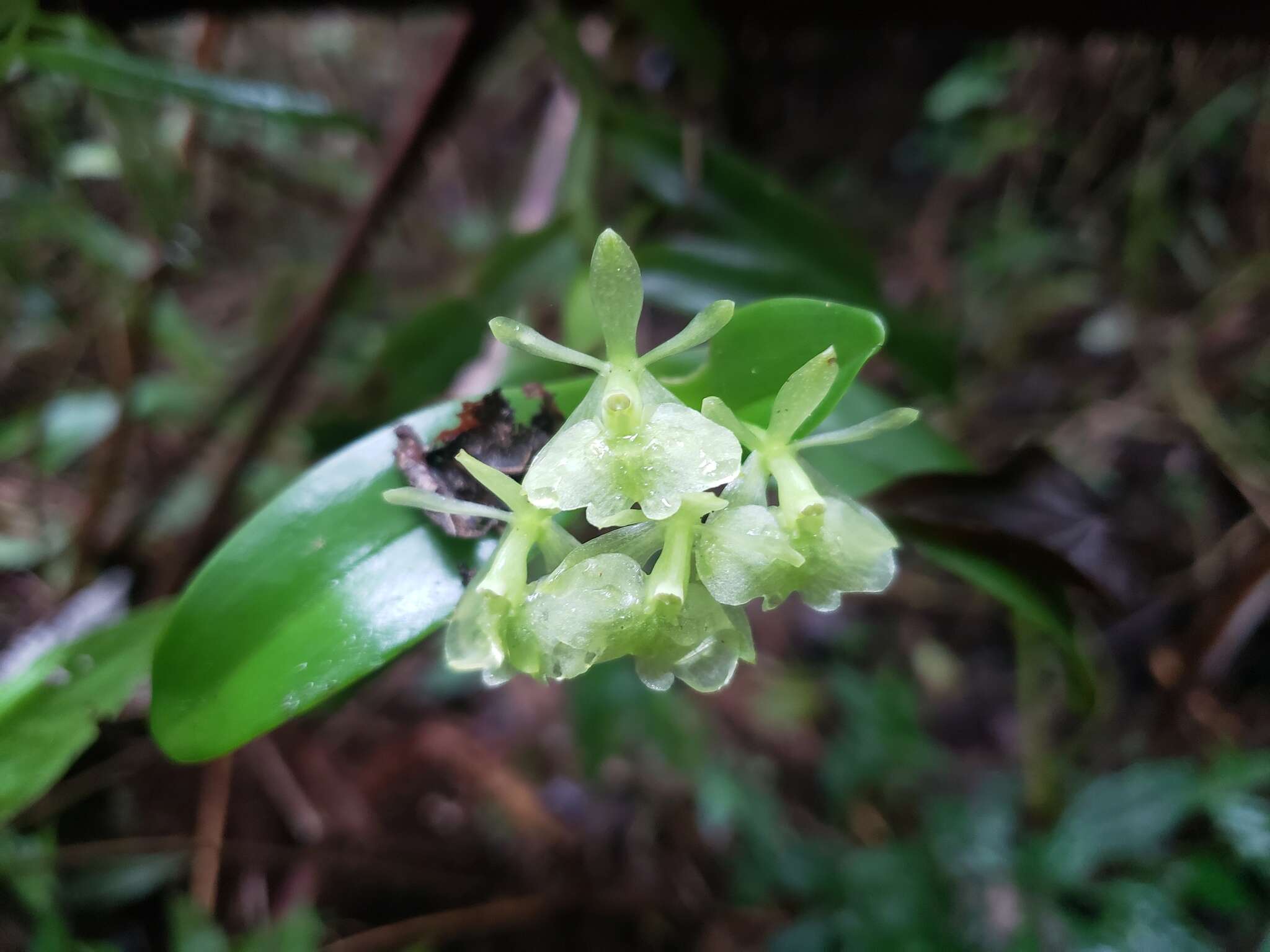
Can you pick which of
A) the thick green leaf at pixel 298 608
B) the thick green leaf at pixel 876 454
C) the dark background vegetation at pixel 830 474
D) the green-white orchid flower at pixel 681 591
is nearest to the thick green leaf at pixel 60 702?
the dark background vegetation at pixel 830 474

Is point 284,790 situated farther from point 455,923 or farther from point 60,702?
point 60,702

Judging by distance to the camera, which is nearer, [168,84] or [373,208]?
[168,84]

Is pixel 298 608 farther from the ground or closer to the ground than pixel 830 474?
closer to the ground

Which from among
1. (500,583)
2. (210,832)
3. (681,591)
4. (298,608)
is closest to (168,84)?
(298,608)

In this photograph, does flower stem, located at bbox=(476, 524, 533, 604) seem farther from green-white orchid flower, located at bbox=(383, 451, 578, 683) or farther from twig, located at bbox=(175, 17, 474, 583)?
twig, located at bbox=(175, 17, 474, 583)

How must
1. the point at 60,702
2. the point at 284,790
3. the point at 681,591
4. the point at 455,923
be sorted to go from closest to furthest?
the point at 681,591 < the point at 60,702 < the point at 455,923 < the point at 284,790

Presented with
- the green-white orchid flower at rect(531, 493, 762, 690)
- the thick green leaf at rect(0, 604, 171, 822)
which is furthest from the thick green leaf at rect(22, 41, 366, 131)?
the green-white orchid flower at rect(531, 493, 762, 690)
